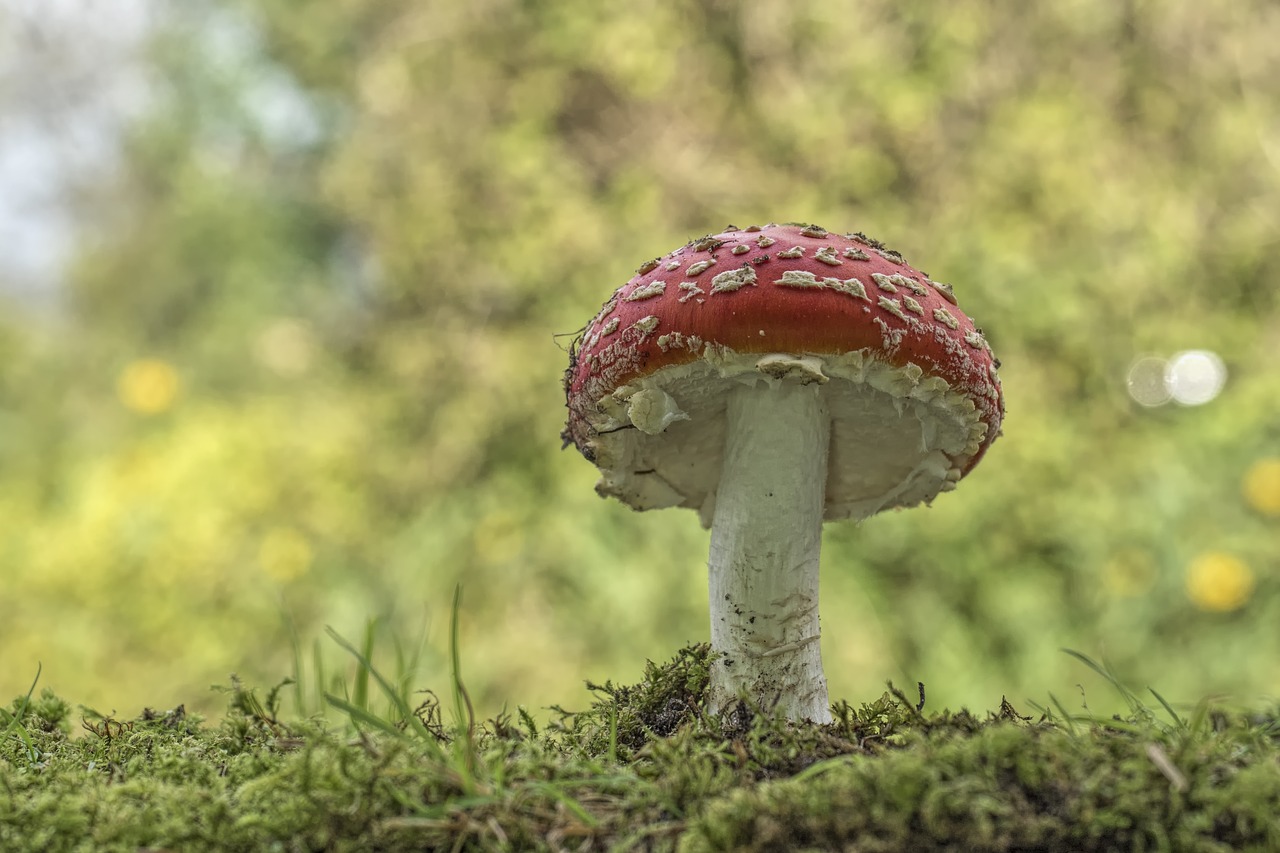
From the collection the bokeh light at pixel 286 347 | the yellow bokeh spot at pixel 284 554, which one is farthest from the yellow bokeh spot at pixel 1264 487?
the bokeh light at pixel 286 347

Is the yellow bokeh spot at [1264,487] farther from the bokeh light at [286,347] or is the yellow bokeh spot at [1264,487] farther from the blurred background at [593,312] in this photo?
the bokeh light at [286,347]

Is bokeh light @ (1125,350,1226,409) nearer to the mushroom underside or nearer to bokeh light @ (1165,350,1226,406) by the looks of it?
bokeh light @ (1165,350,1226,406)

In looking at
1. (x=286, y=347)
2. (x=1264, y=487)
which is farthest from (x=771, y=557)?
(x=286, y=347)

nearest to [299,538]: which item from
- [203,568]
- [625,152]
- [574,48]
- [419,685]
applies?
[203,568]

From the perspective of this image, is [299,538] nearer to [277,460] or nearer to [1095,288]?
[277,460]

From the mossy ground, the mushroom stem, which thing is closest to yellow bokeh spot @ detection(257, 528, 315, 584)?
the mossy ground
